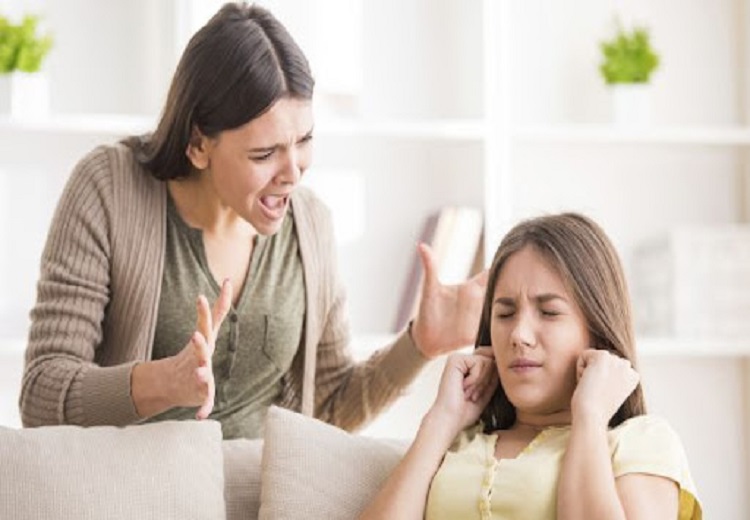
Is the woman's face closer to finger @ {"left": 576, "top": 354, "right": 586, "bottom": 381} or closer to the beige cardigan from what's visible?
the beige cardigan

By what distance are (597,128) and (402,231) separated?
517 mm

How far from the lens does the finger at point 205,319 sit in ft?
6.48

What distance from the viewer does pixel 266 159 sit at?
2.23 meters

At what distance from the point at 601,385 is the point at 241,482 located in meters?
0.55

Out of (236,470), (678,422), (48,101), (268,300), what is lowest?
(678,422)

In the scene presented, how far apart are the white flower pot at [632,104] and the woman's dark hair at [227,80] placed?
1.44 meters

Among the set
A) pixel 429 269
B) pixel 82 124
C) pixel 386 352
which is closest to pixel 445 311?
pixel 429 269

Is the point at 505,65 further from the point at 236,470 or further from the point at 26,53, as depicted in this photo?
the point at 236,470

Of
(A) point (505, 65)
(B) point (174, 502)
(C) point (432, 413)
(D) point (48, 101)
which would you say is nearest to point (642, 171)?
(A) point (505, 65)

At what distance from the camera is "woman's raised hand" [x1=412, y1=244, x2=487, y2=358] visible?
233 cm

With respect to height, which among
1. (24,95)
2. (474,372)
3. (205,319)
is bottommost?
(474,372)

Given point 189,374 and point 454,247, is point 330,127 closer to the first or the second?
point 454,247

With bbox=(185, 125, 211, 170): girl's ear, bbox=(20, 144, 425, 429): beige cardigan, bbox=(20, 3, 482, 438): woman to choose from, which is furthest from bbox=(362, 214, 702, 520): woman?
bbox=(185, 125, 211, 170): girl's ear

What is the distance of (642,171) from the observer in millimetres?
3773
